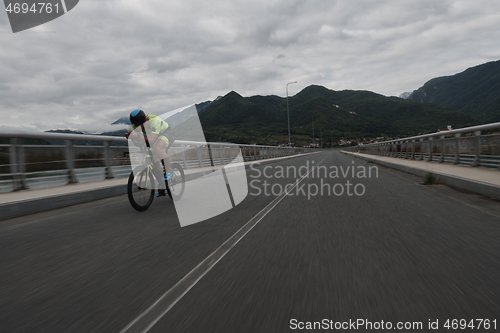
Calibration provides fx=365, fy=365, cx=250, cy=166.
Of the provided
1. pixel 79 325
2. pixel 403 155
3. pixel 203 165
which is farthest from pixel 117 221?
pixel 403 155

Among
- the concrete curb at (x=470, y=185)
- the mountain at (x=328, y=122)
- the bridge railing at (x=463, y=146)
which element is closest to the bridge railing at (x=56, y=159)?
the concrete curb at (x=470, y=185)

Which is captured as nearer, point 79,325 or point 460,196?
point 79,325

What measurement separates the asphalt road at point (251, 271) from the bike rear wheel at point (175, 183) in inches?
56.4

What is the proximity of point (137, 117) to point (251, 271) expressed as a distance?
458 cm

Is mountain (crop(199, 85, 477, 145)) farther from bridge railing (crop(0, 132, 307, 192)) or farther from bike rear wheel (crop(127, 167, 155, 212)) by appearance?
bike rear wheel (crop(127, 167, 155, 212))

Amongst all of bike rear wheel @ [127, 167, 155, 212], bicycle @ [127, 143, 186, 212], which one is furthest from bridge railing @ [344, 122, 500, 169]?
bike rear wheel @ [127, 167, 155, 212]

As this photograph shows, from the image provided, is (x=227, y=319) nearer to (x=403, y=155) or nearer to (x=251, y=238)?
(x=251, y=238)

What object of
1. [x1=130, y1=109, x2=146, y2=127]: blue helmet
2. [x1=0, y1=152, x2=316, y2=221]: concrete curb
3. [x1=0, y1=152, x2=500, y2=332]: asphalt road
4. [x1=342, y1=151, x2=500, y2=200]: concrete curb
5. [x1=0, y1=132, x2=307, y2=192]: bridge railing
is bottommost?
[x1=342, y1=151, x2=500, y2=200]: concrete curb

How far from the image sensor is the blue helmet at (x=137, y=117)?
22.8ft

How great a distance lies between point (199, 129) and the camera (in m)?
9.36

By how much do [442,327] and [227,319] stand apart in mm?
1370

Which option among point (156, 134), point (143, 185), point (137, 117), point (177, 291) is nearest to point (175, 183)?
point (143, 185)

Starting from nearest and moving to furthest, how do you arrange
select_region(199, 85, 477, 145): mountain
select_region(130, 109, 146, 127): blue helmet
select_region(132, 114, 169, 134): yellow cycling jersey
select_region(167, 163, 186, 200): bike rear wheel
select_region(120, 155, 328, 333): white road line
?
select_region(120, 155, 328, 333): white road line
select_region(130, 109, 146, 127): blue helmet
select_region(132, 114, 169, 134): yellow cycling jersey
select_region(167, 163, 186, 200): bike rear wheel
select_region(199, 85, 477, 145): mountain

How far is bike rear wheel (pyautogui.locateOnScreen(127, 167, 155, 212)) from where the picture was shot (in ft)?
22.8
